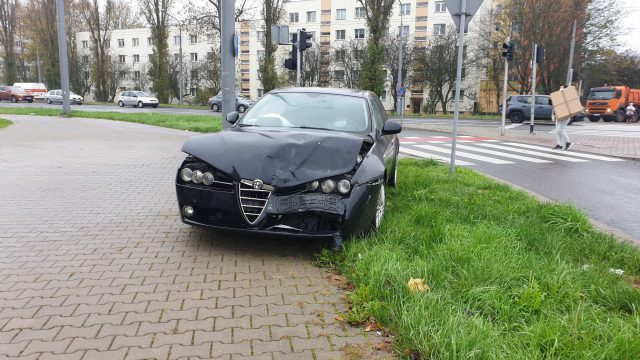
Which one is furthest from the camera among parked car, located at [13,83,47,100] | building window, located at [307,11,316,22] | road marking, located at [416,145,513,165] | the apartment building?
building window, located at [307,11,316,22]

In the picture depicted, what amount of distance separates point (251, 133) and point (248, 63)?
260 ft

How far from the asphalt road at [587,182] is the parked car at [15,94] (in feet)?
180

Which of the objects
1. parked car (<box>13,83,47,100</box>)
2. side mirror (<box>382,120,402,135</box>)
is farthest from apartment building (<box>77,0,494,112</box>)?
side mirror (<box>382,120,402,135</box>)

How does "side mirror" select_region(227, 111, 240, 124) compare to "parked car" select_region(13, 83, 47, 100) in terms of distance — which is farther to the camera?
"parked car" select_region(13, 83, 47, 100)

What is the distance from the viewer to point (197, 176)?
15.2ft

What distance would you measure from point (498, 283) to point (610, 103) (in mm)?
35767

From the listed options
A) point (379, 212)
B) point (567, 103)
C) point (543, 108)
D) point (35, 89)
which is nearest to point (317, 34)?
point (35, 89)

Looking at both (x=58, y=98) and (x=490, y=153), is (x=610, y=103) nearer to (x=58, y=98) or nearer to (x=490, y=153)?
(x=490, y=153)

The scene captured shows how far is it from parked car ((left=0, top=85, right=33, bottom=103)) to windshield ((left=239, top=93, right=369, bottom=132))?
191 ft

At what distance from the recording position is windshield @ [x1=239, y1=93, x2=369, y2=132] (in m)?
5.89

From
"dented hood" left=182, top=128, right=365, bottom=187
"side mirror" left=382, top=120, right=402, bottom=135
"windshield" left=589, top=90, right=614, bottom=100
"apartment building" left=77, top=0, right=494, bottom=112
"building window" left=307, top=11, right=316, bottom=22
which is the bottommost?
"dented hood" left=182, top=128, right=365, bottom=187

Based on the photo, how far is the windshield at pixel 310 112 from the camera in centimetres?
589

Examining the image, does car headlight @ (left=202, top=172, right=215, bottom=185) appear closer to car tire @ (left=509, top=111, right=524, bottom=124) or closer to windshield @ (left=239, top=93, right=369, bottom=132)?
windshield @ (left=239, top=93, right=369, bottom=132)

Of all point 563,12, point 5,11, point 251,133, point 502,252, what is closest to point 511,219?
point 502,252
